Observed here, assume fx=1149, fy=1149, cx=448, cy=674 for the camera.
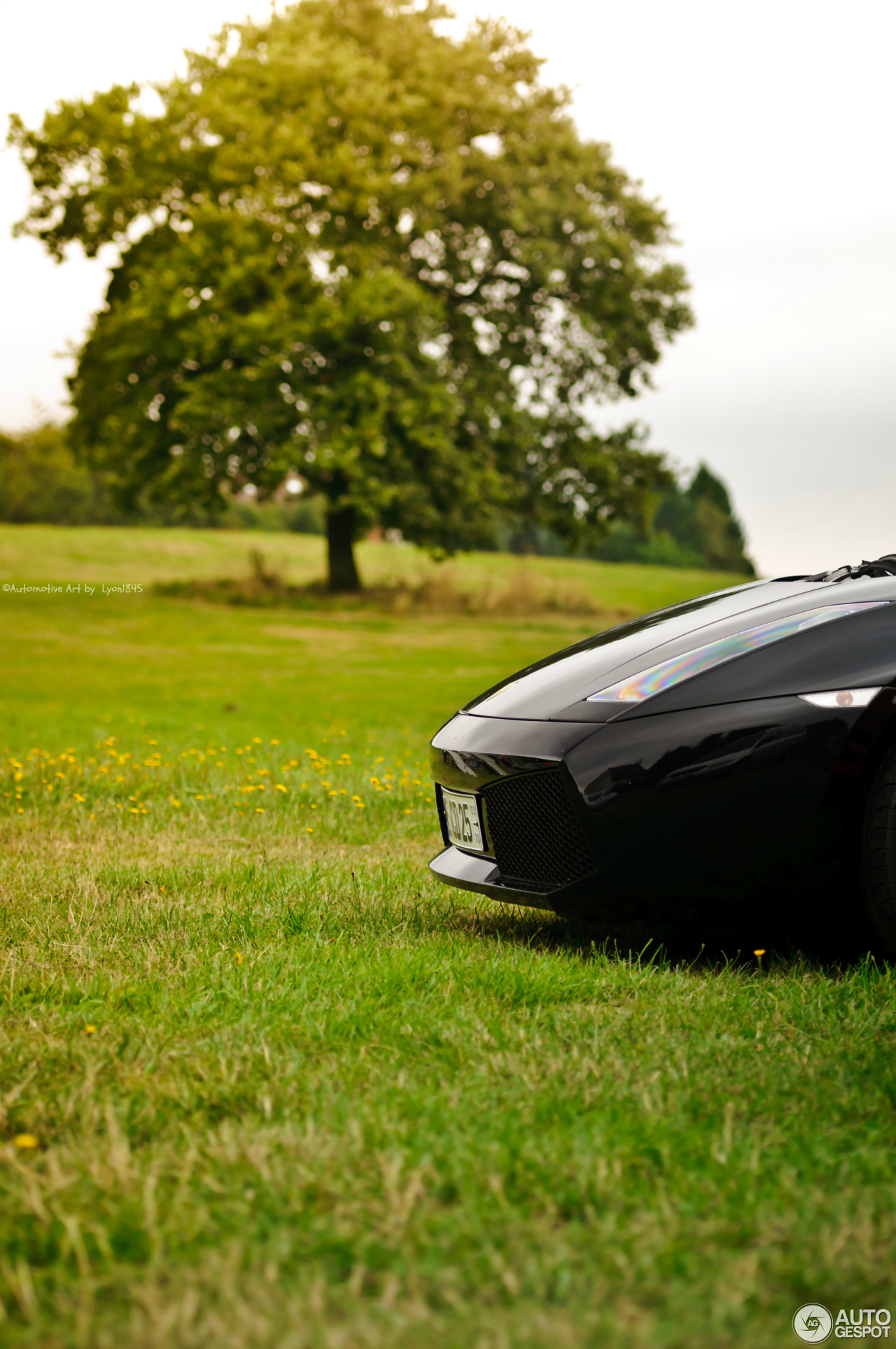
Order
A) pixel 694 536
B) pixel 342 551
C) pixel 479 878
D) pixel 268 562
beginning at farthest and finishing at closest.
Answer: pixel 694 536 < pixel 268 562 < pixel 342 551 < pixel 479 878

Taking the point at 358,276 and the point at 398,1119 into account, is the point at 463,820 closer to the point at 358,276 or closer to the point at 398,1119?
the point at 398,1119

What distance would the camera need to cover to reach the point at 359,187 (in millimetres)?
21500

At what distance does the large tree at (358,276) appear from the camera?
2125 cm

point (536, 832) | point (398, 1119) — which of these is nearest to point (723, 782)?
point (536, 832)

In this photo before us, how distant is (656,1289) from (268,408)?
2116 centimetres

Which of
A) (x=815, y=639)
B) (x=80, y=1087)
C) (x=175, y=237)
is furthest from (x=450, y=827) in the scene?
(x=175, y=237)

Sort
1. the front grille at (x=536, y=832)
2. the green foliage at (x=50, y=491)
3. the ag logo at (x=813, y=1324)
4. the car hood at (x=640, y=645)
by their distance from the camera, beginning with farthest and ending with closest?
the green foliage at (x=50, y=491)
the car hood at (x=640, y=645)
the front grille at (x=536, y=832)
the ag logo at (x=813, y=1324)

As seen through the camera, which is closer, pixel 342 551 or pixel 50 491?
pixel 342 551

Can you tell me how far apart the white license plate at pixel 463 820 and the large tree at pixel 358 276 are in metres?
17.6

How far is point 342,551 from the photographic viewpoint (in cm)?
2522

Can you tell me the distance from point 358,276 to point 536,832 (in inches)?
807

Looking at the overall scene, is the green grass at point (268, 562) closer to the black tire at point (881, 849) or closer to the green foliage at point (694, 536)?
the black tire at point (881, 849)

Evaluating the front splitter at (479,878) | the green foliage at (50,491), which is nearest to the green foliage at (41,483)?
the green foliage at (50,491)

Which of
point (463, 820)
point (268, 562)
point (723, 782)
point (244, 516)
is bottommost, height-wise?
point (463, 820)
